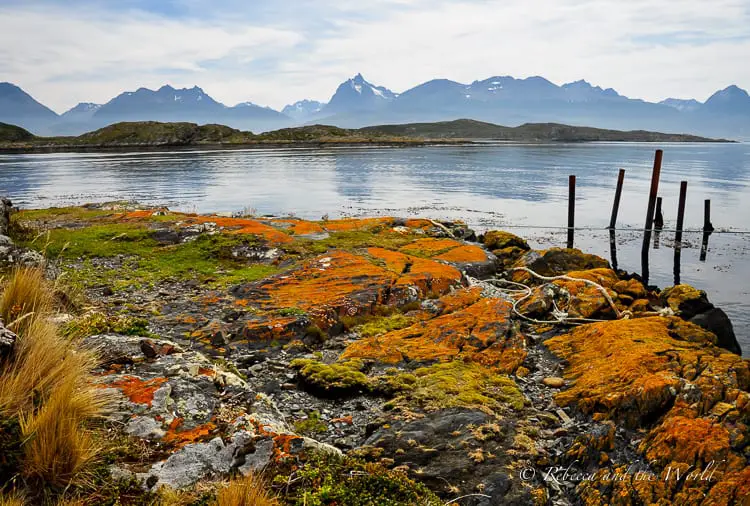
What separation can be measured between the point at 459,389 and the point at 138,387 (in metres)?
4.35

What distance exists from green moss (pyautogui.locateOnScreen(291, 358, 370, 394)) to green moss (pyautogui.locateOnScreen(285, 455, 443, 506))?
2.49 metres

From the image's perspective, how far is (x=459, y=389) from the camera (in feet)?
22.3

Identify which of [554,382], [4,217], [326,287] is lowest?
[554,382]

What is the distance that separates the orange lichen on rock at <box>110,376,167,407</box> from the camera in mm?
4828

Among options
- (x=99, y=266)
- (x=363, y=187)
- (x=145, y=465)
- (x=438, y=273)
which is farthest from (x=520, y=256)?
(x=363, y=187)

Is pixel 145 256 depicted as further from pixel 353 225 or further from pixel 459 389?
pixel 459 389

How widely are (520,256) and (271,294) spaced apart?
10024 millimetres

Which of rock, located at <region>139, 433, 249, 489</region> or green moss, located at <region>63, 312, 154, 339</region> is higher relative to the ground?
green moss, located at <region>63, 312, 154, 339</region>

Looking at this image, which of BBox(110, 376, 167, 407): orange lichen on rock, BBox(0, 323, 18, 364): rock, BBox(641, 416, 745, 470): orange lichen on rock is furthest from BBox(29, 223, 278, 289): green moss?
BBox(641, 416, 745, 470): orange lichen on rock

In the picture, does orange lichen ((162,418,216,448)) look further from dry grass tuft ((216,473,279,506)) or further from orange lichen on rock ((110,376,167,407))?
dry grass tuft ((216,473,279,506))

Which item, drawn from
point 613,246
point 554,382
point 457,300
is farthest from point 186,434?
point 613,246

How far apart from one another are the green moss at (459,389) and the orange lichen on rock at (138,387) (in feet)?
10.4

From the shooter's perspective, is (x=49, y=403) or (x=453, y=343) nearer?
(x=49, y=403)

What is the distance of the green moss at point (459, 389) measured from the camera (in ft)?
21.2
